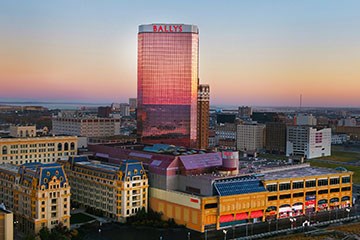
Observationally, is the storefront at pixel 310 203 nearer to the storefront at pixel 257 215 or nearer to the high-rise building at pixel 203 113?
the storefront at pixel 257 215

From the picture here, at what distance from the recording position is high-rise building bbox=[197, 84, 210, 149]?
445ft

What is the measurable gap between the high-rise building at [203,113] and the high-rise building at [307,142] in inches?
1659

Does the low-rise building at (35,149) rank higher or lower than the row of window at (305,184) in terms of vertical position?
higher

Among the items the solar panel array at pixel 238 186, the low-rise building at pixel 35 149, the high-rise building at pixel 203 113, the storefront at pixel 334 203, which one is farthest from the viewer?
the high-rise building at pixel 203 113

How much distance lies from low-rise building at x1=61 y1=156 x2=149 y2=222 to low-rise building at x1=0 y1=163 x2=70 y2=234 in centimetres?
880

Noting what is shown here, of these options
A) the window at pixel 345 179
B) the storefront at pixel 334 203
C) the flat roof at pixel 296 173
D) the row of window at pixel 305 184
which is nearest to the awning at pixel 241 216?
the row of window at pixel 305 184

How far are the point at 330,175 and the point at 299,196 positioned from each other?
8.14 m

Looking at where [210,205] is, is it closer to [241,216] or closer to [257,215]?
[241,216]

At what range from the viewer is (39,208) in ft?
209

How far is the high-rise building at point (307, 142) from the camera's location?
161 metres

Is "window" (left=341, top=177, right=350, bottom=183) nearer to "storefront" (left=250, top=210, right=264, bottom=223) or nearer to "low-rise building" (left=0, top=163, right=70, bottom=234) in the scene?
"storefront" (left=250, top=210, right=264, bottom=223)

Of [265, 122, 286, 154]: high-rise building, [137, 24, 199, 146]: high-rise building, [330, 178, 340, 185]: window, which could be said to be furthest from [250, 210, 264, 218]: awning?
[265, 122, 286, 154]: high-rise building

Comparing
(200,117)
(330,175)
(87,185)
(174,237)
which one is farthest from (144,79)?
(174,237)

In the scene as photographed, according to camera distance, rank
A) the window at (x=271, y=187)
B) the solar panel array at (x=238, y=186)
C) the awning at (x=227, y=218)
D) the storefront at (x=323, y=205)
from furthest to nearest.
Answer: the storefront at (x=323, y=205)
the window at (x=271, y=187)
the solar panel array at (x=238, y=186)
the awning at (x=227, y=218)
